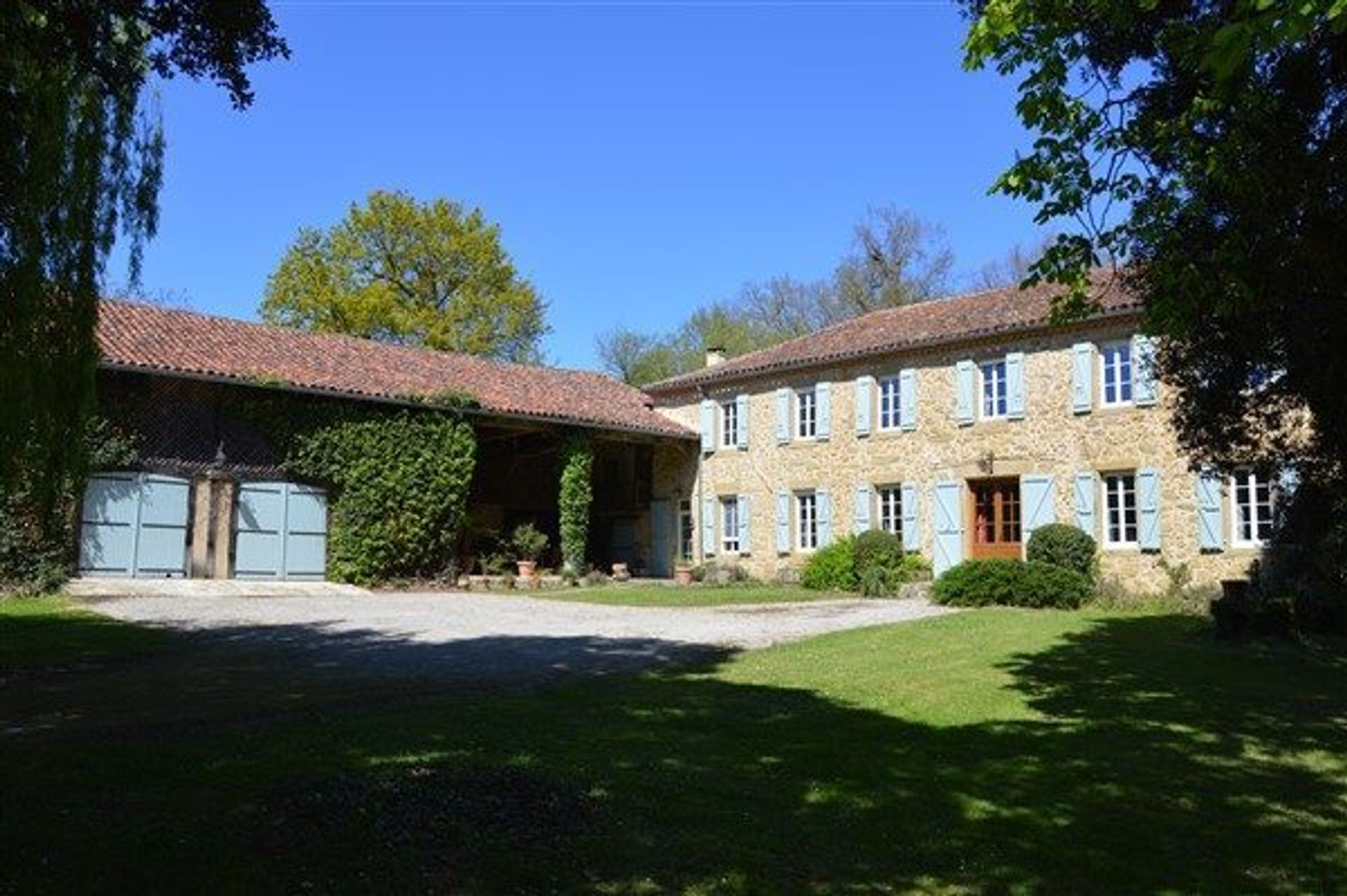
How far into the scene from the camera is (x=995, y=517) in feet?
72.2

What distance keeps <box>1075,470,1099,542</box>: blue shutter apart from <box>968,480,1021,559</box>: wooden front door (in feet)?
5.01

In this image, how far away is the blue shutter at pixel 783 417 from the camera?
84.5ft

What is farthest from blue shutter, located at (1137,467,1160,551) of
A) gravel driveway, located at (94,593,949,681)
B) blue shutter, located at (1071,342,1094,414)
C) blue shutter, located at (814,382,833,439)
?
blue shutter, located at (814,382,833,439)

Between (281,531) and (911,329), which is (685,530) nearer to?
(911,329)

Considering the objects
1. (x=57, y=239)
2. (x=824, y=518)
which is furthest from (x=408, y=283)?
(x=57, y=239)

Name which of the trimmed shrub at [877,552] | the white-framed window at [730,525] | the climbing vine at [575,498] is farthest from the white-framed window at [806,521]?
the climbing vine at [575,498]

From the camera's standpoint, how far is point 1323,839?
5.09 metres

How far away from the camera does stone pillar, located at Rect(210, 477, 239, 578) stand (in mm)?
20391

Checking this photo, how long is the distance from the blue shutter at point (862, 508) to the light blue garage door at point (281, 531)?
11.3m

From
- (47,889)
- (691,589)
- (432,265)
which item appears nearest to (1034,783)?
(47,889)

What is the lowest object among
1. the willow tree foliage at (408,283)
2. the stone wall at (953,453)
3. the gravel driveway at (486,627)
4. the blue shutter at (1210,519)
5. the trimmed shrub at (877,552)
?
the gravel driveway at (486,627)

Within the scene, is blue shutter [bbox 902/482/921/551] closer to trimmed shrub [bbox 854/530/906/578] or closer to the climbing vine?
trimmed shrub [bbox 854/530/906/578]

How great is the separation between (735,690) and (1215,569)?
511 inches

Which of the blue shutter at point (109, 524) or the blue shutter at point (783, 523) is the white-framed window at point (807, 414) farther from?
the blue shutter at point (109, 524)
